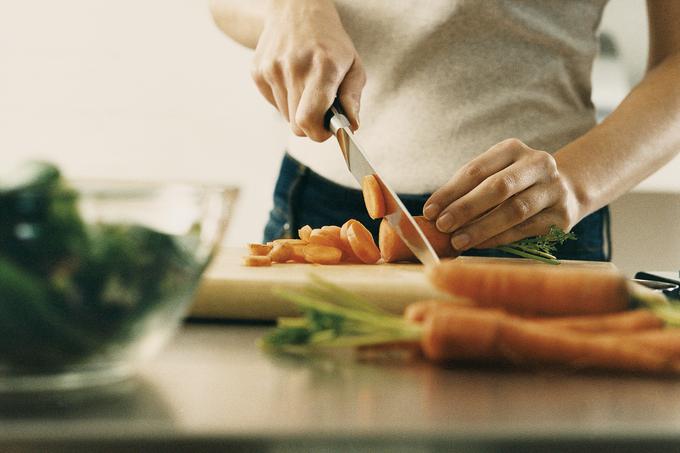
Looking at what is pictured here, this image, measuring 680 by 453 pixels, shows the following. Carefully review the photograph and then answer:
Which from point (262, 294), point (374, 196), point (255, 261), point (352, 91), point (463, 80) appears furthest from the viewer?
point (463, 80)

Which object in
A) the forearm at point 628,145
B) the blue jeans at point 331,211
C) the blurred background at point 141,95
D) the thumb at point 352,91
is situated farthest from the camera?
the blurred background at point 141,95

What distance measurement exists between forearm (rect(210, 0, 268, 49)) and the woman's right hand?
8.5 inches

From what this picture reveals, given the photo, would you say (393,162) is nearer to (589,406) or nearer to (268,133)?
(589,406)

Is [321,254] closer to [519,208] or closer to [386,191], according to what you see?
[386,191]

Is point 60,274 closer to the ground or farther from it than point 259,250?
closer to the ground

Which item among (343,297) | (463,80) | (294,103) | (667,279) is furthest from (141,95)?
(343,297)

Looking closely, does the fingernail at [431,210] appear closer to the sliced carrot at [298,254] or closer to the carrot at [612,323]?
the sliced carrot at [298,254]

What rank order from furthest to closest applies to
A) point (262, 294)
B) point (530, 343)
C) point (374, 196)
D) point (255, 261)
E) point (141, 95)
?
point (141, 95) → point (374, 196) → point (255, 261) → point (262, 294) → point (530, 343)

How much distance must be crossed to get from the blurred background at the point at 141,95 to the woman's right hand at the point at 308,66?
2215 millimetres

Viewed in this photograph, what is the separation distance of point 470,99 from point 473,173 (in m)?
0.47

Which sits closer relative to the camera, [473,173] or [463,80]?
[473,173]

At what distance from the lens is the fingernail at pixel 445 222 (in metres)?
1.29

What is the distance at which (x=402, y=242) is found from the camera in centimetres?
134

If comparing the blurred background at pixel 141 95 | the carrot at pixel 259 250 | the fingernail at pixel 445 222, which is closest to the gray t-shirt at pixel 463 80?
the fingernail at pixel 445 222
